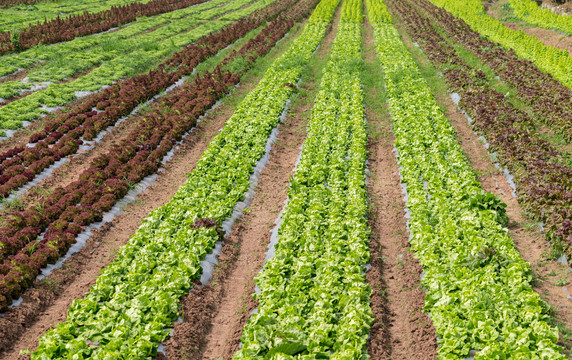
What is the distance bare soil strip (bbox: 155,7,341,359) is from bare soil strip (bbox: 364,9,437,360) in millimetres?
2474

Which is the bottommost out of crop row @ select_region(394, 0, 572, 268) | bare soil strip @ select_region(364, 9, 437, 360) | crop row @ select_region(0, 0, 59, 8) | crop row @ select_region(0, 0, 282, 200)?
bare soil strip @ select_region(364, 9, 437, 360)

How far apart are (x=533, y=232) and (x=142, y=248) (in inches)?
359

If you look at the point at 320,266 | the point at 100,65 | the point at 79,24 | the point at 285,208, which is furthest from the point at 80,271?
the point at 79,24

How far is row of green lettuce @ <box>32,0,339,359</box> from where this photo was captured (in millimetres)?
7047

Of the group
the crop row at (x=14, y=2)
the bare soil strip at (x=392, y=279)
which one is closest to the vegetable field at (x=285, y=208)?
the bare soil strip at (x=392, y=279)

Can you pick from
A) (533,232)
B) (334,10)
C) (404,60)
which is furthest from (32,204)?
(334,10)

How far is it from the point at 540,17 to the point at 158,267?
120ft

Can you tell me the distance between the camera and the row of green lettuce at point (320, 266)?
700 centimetres

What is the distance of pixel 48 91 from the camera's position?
1850 cm

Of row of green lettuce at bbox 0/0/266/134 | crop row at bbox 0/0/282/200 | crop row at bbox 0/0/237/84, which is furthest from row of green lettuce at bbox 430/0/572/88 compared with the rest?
crop row at bbox 0/0/237/84

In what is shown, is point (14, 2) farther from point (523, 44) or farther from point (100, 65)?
point (523, 44)

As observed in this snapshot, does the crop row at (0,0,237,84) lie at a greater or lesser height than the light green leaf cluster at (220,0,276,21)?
lesser

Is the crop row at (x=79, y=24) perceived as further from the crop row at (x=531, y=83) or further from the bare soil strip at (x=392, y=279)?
the crop row at (x=531, y=83)

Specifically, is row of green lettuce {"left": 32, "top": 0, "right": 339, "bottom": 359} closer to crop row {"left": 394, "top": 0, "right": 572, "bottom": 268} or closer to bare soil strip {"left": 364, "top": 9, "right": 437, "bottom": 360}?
bare soil strip {"left": 364, "top": 9, "right": 437, "bottom": 360}
